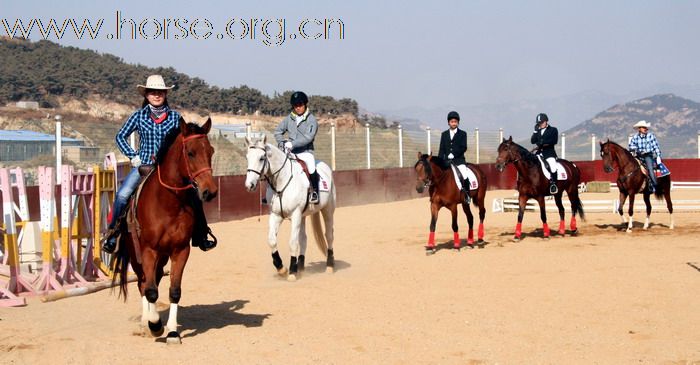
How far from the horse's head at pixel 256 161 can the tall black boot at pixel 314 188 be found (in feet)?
3.39

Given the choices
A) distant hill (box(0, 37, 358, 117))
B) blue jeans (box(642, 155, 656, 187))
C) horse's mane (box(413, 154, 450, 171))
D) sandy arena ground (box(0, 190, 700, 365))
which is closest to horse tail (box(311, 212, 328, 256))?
sandy arena ground (box(0, 190, 700, 365))

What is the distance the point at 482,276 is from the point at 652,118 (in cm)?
17773

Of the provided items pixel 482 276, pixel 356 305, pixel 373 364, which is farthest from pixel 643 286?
pixel 373 364

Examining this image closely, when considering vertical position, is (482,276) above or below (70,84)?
below

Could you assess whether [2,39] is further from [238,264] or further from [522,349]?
[522,349]

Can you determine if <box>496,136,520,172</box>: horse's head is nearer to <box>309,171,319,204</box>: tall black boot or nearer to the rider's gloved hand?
<box>309,171,319,204</box>: tall black boot

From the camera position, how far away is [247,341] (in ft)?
25.5

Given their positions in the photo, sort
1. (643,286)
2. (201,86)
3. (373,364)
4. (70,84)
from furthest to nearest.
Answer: (201,86) < (70,84) < (643,286) < (373,364)

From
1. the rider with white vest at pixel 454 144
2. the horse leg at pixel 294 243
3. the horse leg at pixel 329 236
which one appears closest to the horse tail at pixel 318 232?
the horse leg at pixel 329 236

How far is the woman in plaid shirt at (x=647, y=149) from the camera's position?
17.5 m

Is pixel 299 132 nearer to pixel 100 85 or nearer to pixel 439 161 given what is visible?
pixel 439 161

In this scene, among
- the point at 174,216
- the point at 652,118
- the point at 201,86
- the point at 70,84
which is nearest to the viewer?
the point at 174,216

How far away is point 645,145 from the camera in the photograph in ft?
58.2

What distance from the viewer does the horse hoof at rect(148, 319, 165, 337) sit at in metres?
7.81
